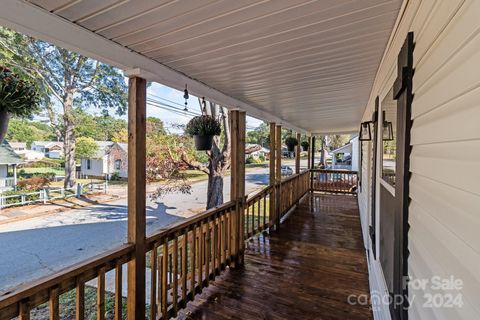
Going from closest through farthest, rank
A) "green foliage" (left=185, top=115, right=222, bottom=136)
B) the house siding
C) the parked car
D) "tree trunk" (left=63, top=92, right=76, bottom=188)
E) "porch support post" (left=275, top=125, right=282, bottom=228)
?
the house siding < "green foliage" (left=185, top=115, right=222, bottom=136) < "tree trunk" (left=63, top=92, right=76, bottom=188) < "porch support post" (left=275, top=125, right=282, bottom=228) < the parked car

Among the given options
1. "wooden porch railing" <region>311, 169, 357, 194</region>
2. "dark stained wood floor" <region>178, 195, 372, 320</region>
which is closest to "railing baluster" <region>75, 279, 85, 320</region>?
"dark stained wood floor" <region>178, 195, 372, 320</region>

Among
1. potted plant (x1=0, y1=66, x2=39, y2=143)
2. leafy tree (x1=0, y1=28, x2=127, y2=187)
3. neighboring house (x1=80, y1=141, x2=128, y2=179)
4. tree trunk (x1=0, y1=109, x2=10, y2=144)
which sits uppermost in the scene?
leafy tree (x1=0, y1=28, x2=127, y2=187)

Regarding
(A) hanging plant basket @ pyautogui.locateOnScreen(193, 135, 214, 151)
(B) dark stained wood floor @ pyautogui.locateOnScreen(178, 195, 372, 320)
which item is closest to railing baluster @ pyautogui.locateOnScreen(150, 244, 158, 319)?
→ (B) dark stained wood floor @ pyautogui.locateOnScreen(178, 195, 372, 320)

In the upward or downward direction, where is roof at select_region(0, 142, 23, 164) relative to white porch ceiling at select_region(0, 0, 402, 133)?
downward

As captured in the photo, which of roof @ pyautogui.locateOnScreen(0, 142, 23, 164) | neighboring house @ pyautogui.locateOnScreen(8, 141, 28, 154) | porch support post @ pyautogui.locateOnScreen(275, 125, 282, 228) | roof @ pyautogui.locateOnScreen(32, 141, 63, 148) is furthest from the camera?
porch support post @ pyautogui.locateOnScreen(275, 125, 282, 228)

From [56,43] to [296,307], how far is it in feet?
9.93

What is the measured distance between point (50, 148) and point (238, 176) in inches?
122

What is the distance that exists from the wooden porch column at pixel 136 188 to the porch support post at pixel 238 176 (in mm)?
1639

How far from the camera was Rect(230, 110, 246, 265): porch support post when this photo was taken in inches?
136

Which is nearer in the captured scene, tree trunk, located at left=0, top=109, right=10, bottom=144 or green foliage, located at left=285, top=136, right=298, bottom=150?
tree trunk, located at left=0, top=109, right=10, bottom=144

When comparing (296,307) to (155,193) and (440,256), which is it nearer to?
(440,256)

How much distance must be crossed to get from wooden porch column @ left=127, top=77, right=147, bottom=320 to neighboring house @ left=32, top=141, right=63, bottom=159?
95.6 inches

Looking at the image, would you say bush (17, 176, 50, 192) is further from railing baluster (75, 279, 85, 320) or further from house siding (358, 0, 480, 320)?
house siding (358, 0, 480, 320)

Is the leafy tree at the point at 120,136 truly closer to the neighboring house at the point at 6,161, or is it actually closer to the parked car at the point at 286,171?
the neighboring house at the point at 6,161
